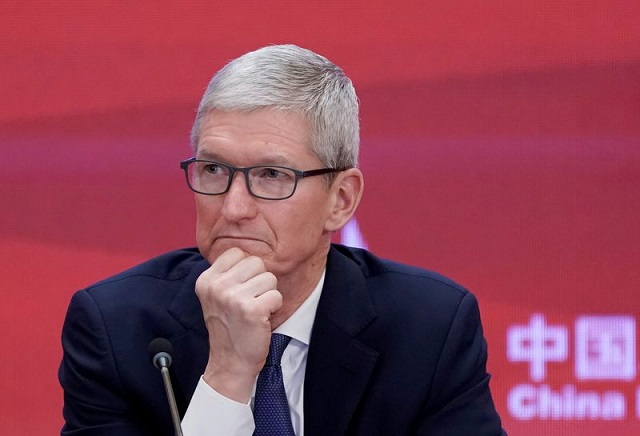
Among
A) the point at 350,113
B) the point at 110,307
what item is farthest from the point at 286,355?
the point at 350,113

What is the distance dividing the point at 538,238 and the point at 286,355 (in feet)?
3.81

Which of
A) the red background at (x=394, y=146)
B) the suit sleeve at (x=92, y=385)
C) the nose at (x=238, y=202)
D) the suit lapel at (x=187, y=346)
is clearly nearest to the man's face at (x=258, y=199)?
the nose at (x=238, y=202)

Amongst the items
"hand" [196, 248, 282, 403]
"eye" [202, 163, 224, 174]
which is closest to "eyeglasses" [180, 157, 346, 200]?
"eye" [202, 163, 224, 174]

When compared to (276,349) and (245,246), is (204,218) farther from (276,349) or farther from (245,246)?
(276,349)

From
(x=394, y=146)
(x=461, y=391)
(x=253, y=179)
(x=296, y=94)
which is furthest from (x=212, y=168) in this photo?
(x=394, y=146)

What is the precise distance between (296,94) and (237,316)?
1.50 feet

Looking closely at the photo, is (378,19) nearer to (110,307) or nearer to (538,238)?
(538,238)

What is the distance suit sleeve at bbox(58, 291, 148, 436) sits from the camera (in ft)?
6.95

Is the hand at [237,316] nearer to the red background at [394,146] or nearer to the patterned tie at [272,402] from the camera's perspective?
the patterned tie at [272,402]

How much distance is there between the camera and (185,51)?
10.1ft

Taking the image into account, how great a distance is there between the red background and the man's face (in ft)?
3.27

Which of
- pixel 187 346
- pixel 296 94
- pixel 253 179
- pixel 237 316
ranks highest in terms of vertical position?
pixel 296 94

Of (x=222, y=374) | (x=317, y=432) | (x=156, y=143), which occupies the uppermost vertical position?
(x=156, y=143)

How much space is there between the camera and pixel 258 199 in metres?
2.00
